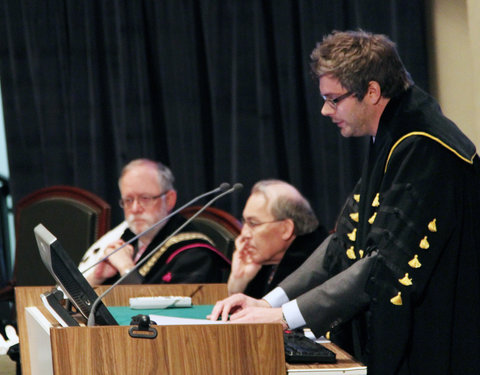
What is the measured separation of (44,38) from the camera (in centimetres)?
591

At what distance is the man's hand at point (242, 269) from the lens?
4.10m

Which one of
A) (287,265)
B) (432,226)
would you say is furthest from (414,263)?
(287,265)

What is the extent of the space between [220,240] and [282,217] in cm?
78

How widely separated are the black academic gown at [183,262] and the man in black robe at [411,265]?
148cm

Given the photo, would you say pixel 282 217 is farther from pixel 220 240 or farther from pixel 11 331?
pixel 11 331

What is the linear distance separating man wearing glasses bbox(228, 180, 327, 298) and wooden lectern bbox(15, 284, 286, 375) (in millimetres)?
1599

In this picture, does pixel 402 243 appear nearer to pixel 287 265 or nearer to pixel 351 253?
pixel 351 253

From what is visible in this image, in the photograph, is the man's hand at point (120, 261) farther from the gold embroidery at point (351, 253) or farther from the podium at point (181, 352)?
the podium at point (181, 352)

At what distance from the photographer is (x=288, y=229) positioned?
402 centimetres

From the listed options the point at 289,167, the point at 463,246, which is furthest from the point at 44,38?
the point at 463,246

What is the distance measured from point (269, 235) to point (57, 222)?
1.51m

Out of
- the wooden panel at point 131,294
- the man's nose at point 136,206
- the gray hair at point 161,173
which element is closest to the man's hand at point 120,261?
the man's nose at point 136,206

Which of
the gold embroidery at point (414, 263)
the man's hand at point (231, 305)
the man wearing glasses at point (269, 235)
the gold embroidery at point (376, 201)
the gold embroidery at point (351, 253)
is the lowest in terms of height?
the man wearing glasses at point (269, 235)

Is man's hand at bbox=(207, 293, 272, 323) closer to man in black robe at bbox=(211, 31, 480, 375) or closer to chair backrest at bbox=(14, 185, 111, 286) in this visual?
man in black robe at bbox=(211, 31, 480, 375)
